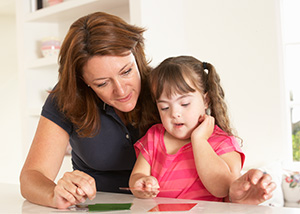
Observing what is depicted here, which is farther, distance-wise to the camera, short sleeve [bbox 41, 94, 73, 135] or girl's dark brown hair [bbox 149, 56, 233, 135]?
short sleeve [bbox 41, 94, 73, 135]

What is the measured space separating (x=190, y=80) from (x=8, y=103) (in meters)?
5.57

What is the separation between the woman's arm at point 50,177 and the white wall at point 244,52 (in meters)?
1.32

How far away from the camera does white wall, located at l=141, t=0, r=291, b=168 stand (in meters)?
2.88

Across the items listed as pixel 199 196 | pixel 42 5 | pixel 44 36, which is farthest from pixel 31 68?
pixel 199 196

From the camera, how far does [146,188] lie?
1217 millimetres

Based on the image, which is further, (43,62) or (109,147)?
(43,62)

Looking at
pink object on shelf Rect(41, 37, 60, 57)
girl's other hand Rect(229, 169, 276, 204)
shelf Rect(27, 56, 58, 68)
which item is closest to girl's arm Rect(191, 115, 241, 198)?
girl's other hand Rect(229, 169, 276, 204)

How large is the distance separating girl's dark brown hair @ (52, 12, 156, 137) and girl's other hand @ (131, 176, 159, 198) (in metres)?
0.43

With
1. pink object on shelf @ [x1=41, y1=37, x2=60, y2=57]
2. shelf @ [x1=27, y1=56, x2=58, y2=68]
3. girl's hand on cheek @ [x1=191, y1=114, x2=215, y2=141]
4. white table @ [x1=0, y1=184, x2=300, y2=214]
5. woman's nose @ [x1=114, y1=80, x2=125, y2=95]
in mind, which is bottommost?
white table @ [x1=0, y1=184, x2=300, y2=214]

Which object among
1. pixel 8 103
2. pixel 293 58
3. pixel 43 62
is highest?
pixel 43 62

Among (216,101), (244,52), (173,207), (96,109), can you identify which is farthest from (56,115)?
(244,52)

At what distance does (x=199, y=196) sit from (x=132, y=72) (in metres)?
0.53

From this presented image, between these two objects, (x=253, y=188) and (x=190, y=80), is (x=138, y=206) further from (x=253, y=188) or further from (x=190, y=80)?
(x=190, y=80)

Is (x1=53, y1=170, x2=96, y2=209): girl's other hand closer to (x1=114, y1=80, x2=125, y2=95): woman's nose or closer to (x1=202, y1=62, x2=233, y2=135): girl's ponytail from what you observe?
(x1=114, y1=80, x2=125, y2=95): woman's nose
